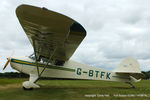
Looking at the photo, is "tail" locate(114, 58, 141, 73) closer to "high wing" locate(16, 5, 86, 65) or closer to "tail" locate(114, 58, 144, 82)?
"tail" locate(114, 58, 144, 82)

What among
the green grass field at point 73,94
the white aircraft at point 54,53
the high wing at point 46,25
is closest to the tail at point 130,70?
the white aircraft at point 54,53

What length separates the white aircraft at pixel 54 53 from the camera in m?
3.97

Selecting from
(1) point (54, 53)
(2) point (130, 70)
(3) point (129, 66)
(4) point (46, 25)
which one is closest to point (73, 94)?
(1) point (54, 53)

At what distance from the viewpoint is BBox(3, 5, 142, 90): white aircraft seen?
3.97 m

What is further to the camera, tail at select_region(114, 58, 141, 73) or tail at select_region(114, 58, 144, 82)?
tail at select_region(114, 58, 141, 73)

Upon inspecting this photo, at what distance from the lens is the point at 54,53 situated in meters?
7.58

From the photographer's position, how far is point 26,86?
6910 millimetres

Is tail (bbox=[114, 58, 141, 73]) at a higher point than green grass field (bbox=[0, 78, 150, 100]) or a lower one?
higher

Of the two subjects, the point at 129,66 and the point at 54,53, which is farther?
the point at 129,66

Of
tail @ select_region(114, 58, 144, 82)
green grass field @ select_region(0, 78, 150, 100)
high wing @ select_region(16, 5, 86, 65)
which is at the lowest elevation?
green grass field @ select_region(0, 78, 150, 100)

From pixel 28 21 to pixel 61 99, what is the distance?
9.31ft

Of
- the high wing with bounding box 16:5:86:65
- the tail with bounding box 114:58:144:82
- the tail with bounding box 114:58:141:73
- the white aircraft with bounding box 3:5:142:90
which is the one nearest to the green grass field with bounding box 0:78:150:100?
the white aircraft with bounding box 3:5:142:90

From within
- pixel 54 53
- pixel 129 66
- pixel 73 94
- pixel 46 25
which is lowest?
pixel 73 94

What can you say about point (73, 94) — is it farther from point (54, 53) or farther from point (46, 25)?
Result: point (46, 25)
